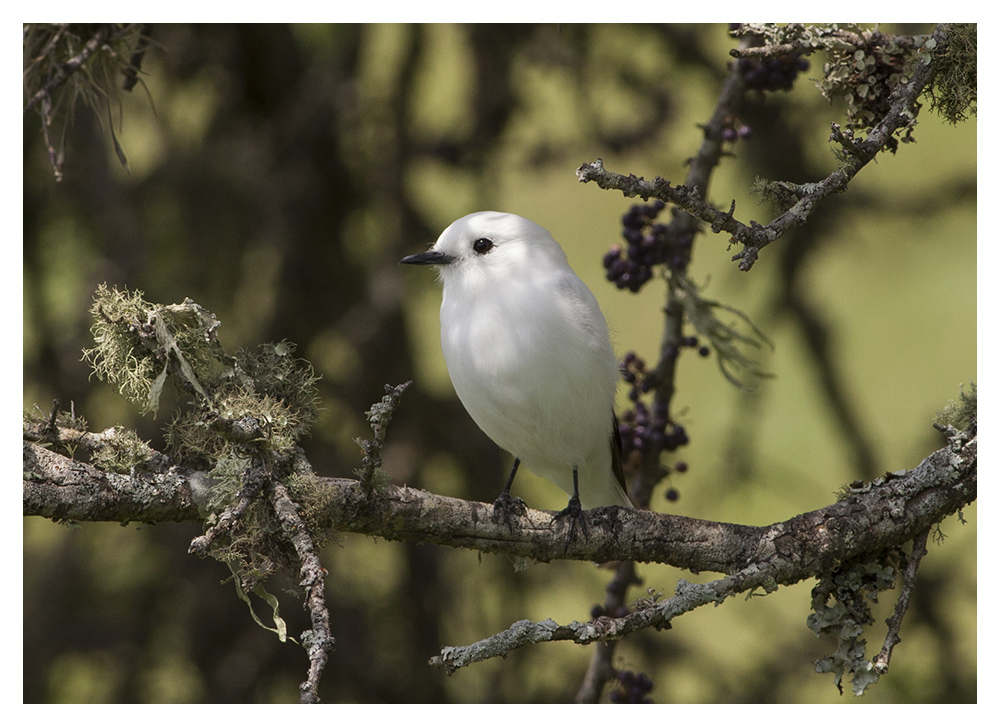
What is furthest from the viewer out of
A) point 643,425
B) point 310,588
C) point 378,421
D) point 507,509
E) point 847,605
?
point 643,425

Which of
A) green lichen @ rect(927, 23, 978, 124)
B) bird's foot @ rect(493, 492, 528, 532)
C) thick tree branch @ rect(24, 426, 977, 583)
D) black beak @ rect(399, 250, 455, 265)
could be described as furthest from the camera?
black beak @ rect(399, 250, 455, 265)

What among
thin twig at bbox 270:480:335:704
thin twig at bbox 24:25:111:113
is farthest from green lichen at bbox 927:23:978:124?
thin twig at bbox 24:25:111:113

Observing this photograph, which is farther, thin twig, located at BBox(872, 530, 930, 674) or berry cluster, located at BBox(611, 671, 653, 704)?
berry cluster, located at BBox(611, 671, 653, 704)

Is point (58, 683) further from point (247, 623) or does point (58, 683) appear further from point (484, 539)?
point (484, 539)

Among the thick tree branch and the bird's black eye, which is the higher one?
the bird's black eye

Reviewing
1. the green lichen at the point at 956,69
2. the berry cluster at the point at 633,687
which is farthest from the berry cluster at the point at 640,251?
the berry cluster at the point at 633,687

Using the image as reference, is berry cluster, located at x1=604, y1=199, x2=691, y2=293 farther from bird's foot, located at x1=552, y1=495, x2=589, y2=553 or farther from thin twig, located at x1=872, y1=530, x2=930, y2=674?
thin twig, located at x1=872, y1=530, x2=930, y2=674

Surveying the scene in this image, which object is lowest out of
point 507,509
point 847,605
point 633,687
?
point 633,687

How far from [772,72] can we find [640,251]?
21.3 inches

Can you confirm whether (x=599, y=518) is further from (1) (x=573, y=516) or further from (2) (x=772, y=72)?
(2) (x=772, y=72)

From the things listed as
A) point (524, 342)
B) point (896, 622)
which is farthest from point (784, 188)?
point (896, 622)

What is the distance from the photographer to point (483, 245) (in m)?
2.32

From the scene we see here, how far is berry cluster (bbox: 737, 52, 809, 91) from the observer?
2230mm

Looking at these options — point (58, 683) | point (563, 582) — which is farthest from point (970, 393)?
point (58, 683)
